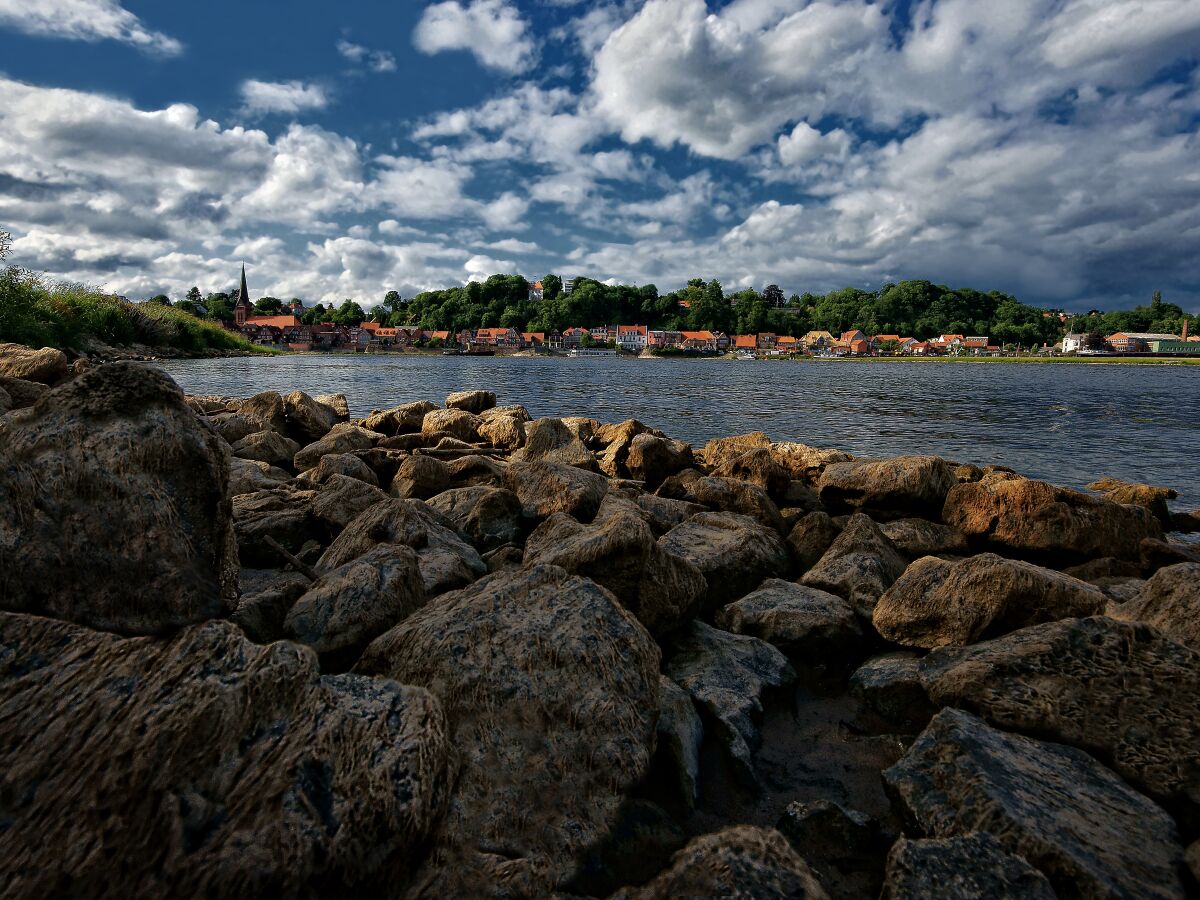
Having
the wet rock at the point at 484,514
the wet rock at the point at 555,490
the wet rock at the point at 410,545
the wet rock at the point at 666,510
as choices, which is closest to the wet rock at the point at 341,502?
the wet rock at the point at 410,545

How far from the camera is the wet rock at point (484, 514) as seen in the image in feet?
24.9

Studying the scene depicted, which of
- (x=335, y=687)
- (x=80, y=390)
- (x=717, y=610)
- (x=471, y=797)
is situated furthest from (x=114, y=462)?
(x=717, y=610)

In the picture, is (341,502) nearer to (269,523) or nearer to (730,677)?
(269,523)

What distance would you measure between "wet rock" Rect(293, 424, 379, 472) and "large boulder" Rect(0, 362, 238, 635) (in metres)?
6.99

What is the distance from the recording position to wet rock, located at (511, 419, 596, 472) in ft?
38.6

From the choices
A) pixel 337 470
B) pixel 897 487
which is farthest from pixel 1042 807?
pixel 337 470

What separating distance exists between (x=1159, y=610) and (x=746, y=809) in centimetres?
350

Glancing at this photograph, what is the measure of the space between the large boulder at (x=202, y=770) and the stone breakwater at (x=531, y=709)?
0.01m

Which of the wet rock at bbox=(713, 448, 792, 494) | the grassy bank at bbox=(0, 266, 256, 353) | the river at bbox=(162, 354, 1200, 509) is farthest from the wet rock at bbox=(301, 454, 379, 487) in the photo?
the grassy bank at bbox=(0, 266, 256, 353)

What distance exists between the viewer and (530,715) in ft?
11.0

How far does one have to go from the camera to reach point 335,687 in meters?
2.83

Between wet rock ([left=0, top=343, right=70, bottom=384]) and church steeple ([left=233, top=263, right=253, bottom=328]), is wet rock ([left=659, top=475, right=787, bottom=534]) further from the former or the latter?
church steeple ([left=233, top=263, right=253, bottom=328])

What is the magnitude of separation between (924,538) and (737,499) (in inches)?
97.6

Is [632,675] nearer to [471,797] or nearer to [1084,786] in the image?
[471,797]
